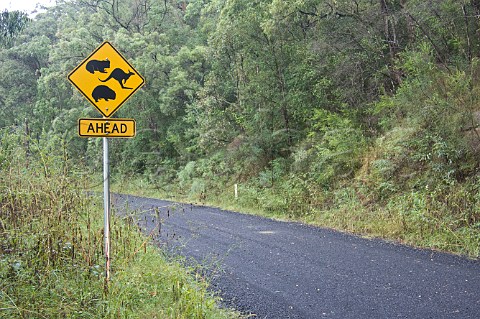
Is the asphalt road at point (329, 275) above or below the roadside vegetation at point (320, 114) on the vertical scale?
below

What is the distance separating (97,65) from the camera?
5.41 metres

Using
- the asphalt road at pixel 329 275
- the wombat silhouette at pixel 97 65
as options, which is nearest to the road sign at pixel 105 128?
the wombat silhouette at pixel 97 65

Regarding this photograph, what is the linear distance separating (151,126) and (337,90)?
46.3ft

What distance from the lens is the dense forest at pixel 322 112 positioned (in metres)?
10.3

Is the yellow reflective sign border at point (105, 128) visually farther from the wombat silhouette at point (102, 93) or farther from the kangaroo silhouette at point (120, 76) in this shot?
the kangaroo silhouette at point (120, 76)

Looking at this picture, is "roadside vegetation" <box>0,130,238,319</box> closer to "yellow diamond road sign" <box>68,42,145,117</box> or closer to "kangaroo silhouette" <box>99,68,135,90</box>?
"yellow diamond road sign" <box>68,42,145,117</box>

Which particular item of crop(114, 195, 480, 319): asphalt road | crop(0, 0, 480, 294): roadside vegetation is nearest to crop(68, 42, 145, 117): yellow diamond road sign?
crop(0, 0, 480, 294): roadside vegetation

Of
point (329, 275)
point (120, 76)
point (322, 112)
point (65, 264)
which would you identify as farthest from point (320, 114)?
point (65, 264)

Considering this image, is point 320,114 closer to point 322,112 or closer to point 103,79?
point 322,112

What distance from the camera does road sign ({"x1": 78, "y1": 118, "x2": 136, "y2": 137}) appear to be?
5105 mm

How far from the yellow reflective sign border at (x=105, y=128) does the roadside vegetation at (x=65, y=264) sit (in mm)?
626

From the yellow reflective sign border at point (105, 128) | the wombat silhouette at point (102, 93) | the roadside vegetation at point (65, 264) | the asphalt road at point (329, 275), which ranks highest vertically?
the wombat silhouette at point (102, 93)

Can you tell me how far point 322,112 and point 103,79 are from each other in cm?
1097

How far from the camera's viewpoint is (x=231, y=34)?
18.0 m
